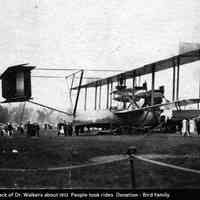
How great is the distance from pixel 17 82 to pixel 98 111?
7.04m

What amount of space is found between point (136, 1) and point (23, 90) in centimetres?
481

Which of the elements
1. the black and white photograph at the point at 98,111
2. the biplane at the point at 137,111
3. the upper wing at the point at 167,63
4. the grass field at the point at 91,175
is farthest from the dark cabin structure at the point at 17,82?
the upper wing at the point at 167,63

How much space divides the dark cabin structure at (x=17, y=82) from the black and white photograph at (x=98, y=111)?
34 mm

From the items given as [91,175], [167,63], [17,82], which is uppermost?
[167,63]

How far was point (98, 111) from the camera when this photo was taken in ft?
55.1

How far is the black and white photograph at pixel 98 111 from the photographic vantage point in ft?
17.5

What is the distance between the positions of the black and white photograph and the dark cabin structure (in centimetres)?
3

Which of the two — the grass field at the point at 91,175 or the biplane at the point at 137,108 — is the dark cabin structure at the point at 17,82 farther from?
the biplane at the point at 137,108

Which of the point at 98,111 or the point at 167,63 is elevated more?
the point at 167,63

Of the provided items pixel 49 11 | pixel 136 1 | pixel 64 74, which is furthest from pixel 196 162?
pixel 64 74

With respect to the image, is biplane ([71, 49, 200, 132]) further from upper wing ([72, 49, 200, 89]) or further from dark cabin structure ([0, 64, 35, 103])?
dark cabin structure ([0, 64, 35, 103])

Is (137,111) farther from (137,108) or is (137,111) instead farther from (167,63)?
(167,63)

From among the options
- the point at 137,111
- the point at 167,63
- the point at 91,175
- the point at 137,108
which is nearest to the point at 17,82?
the point at 91,175

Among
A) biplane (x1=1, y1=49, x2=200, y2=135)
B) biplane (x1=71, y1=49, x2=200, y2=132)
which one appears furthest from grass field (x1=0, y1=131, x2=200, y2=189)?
biplane (x1=71, y1=49, x2=200, y2=132)
